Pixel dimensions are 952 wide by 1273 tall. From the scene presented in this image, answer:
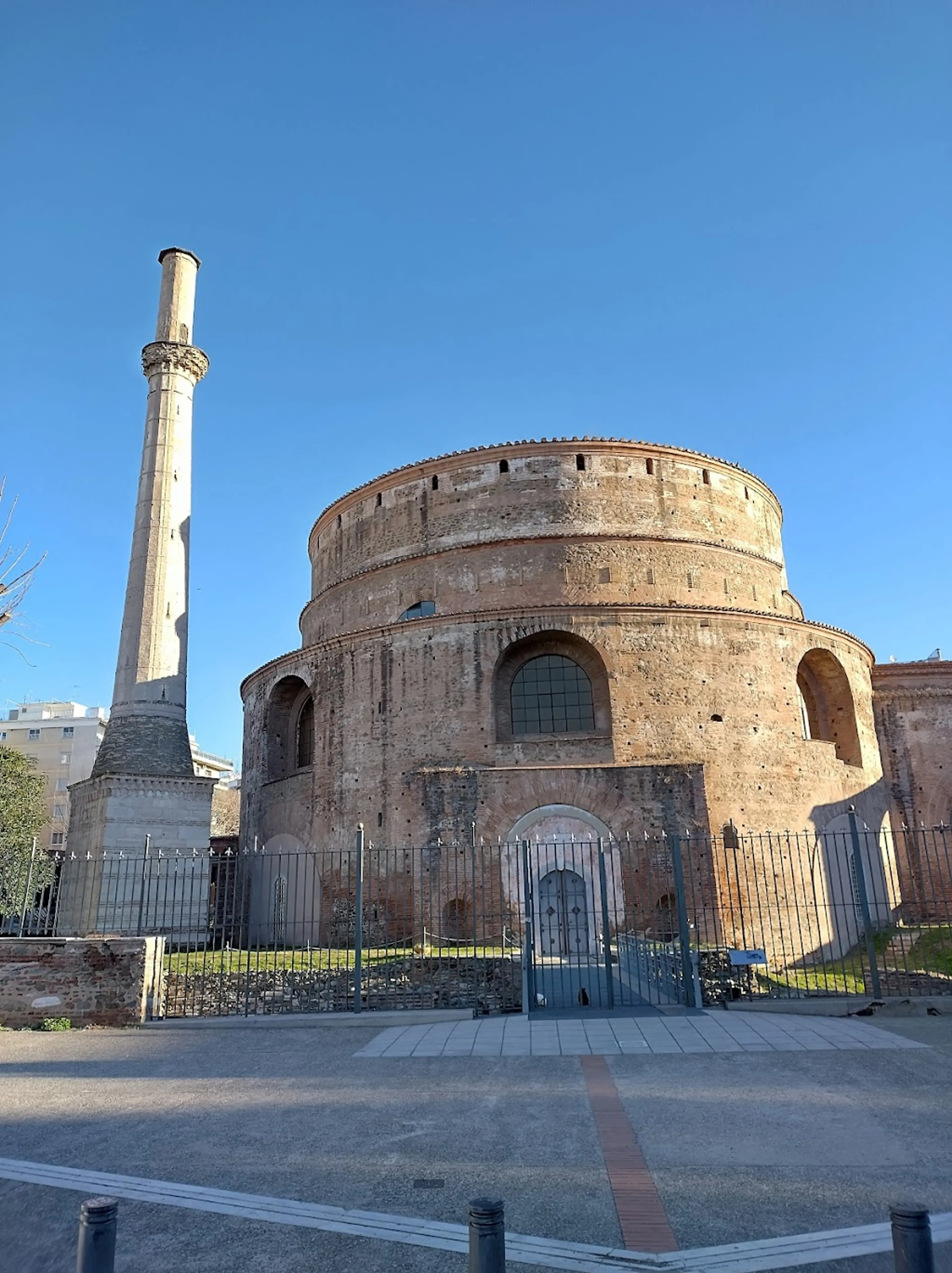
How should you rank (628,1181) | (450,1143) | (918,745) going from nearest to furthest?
1. (628,1181)
2. (450,1143)
3. (918,745)

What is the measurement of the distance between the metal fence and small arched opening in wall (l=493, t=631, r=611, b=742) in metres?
2.61

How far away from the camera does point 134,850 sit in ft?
53.5

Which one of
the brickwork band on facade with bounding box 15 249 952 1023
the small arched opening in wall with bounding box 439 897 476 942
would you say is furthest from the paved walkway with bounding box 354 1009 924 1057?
the small arched opening in wall with bounding box 439 897 476 942

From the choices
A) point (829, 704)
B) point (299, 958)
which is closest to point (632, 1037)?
point (299, 958)

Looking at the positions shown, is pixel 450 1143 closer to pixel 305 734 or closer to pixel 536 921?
pixel 536 921

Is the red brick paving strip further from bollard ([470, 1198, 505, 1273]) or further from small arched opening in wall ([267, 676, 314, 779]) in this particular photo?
small arched opening in wall ([267, 676, 314, 779])

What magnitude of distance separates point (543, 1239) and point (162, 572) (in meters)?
16.9

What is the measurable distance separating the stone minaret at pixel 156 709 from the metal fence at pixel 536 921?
0.19 metres

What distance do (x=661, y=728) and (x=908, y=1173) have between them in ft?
42.0

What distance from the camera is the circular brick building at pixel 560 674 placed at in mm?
16453

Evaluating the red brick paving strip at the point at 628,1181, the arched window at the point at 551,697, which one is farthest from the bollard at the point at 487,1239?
the arched window at the point at 551,697

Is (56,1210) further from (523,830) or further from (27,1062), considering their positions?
(523,830)

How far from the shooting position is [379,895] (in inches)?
640

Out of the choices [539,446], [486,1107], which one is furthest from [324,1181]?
[539,446]
